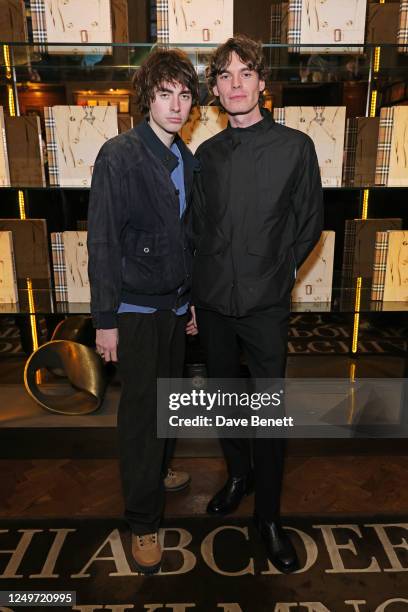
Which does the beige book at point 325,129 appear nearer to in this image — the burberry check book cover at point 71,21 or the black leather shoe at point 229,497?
the burberry check book cover at point 71,21

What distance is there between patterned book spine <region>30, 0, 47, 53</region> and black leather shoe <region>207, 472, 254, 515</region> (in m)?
2.08

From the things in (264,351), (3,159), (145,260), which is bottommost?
(264,351)

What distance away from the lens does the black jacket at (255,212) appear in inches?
74.8

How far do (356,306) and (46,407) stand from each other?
5.37ft

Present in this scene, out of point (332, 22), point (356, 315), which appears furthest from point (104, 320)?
point (332, 22)

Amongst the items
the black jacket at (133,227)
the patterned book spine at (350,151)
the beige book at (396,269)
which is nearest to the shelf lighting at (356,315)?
the beige book at (396,269)

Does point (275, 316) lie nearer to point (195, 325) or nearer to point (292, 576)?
point (195, 325)

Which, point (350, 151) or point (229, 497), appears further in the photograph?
point (350, 151)

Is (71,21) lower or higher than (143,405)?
higher

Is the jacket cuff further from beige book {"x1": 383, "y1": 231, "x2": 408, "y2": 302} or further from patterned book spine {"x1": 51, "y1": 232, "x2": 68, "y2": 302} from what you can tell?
beige book {"x1": 383, "y1": 231, "x2": 408, "y2": 302}

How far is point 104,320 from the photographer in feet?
5.91

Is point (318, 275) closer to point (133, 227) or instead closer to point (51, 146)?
point (133, 227)

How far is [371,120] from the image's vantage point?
2.33 metres

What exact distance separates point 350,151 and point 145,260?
1.18 m
